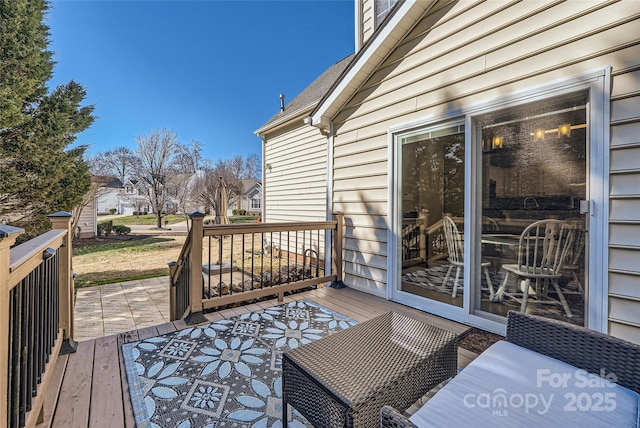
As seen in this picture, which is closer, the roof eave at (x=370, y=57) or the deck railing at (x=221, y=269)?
the deck railing at (x=221, y=269)

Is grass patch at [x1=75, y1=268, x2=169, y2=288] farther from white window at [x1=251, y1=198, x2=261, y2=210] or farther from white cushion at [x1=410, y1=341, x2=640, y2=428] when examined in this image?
white window at [x1=251, y1=198, x2=261, y2=210]

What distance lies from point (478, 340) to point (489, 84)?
7.37 feet

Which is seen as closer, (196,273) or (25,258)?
(25,258)

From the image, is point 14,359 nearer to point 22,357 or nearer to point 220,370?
point 22,357

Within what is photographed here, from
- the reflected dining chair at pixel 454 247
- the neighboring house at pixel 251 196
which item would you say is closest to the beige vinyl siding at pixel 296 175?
the reflected dining chair at pixel 454 247

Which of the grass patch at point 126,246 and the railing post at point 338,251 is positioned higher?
the railing post at point 338,251

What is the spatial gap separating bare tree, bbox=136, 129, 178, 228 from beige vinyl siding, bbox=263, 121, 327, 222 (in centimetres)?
981

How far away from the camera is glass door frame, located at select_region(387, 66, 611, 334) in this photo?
2.04 metres

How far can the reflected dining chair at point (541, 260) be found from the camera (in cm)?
227

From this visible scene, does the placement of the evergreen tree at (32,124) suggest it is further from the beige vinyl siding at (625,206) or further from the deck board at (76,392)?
the beige vinyl siding at (625,206)

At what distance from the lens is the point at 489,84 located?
2.63m

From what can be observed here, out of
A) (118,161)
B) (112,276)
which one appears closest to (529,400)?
(112,276)

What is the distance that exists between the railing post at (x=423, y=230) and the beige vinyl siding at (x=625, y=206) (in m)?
1.49

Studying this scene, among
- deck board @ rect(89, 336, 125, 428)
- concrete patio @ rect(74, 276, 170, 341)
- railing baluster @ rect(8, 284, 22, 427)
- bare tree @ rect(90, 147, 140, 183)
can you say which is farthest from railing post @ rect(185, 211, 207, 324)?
bare tree @ rect(90, 147, 140, 183)
